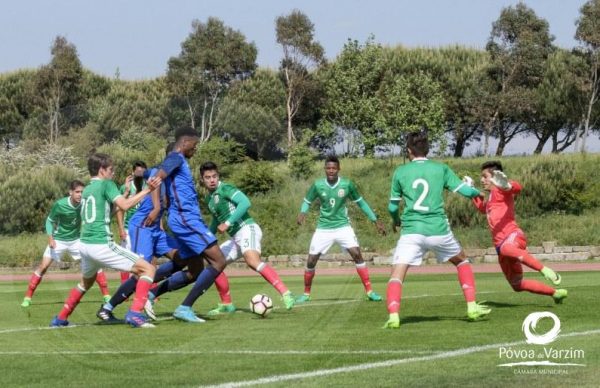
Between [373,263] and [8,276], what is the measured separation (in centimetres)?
1153

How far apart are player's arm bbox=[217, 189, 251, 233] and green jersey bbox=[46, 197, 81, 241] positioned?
5081mm

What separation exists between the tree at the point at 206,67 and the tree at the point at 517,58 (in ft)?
36.6

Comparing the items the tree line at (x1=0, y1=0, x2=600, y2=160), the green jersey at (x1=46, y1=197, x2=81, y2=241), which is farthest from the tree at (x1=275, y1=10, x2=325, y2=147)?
the green jersey at (x1=46, y1=197, x2=81, y2=241)

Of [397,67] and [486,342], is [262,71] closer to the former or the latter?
[397,67]

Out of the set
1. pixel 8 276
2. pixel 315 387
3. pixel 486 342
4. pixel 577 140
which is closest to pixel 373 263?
pixel 8 276

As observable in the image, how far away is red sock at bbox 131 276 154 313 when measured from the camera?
13.2m

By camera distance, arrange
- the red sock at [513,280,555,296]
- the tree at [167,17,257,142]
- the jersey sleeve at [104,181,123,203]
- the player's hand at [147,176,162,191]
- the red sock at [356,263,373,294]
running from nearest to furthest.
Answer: the player's hand at [147,176,162,191]
the jersey sleeve at [104,181,123,203]
the red sock at [513,280,555,296]
the red sock at [356,263,373,294]
the tree at [167,17,257,142]

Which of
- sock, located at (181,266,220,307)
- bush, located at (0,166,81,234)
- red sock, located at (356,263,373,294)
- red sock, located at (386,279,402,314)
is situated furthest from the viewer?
bush, located at (0,166,81,234)

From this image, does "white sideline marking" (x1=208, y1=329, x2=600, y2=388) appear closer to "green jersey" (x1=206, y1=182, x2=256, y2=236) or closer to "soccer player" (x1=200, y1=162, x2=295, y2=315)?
"soccer player" (x1=200, y1=162, x2=295, y2=315)

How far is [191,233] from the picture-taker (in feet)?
43.6

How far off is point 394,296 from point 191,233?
2.74 m

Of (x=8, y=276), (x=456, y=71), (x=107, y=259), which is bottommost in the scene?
(x=8, y=276)

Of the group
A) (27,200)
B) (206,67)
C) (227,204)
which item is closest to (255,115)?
(206,67)

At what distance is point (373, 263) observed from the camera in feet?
113
